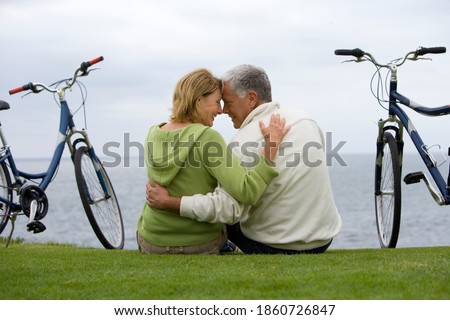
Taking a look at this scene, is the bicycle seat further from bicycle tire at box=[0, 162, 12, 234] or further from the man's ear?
the man's ear

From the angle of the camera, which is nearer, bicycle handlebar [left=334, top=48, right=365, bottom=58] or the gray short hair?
the gray short hair

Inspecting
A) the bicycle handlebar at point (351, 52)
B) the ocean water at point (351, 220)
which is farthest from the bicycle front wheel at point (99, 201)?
the ocean water at point (351, 220)

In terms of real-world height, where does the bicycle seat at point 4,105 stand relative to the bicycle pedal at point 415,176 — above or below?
above

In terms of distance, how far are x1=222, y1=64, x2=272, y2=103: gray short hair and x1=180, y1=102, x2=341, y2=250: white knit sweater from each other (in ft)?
0.49

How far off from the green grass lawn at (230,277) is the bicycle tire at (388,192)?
103 centimetres

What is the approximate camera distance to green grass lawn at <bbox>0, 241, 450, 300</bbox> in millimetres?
4195

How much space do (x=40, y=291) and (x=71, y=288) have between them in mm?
174

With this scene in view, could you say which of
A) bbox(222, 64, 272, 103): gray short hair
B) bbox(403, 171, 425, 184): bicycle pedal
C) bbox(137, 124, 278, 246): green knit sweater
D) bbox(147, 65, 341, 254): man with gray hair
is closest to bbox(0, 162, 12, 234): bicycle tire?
bbox(137, 124, 278, 246): green knit sweater

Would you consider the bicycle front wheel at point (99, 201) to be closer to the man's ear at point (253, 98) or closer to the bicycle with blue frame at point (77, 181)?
the bicycle with blue frame at point (77, 181)

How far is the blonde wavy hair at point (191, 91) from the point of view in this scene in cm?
539

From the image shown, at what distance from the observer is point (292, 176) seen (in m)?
5.50

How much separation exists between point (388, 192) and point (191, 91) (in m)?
2.49

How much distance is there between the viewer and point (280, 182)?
549 centimetres

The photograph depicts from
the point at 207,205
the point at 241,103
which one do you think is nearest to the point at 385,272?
the point at 207,205
